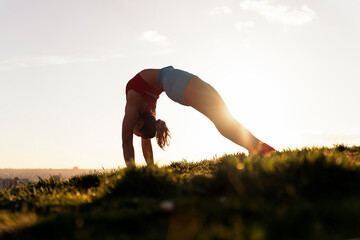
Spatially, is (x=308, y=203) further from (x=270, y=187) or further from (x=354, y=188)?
(x=354, y=188)

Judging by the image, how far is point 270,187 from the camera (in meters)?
3.59

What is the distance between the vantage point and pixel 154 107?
28.2ft

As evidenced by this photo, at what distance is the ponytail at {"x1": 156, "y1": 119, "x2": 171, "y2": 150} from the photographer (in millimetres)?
8773

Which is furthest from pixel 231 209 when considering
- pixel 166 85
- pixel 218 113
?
pixel 166 85

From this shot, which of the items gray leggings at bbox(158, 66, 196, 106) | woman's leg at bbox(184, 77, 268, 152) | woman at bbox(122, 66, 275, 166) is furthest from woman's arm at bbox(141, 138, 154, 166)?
woman's leg at bbox(184, 77, 268, 152)

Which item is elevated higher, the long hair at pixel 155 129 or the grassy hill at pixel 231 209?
the long hair at pixel 155 129

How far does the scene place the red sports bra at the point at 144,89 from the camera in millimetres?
8008

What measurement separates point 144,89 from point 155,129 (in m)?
1.03

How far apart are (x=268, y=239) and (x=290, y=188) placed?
1142mm

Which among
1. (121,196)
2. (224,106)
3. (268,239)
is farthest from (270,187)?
(224,106)

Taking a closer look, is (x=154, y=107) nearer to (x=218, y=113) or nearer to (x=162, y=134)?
(x=162, y=134)

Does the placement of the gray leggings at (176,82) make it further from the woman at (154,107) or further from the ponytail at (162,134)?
the ponytail at (162,134)

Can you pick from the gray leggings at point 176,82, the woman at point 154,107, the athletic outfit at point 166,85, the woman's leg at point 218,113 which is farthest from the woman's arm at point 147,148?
the woman's leg at point 218,113

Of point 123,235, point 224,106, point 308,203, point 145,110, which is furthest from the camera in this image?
point 145,110
